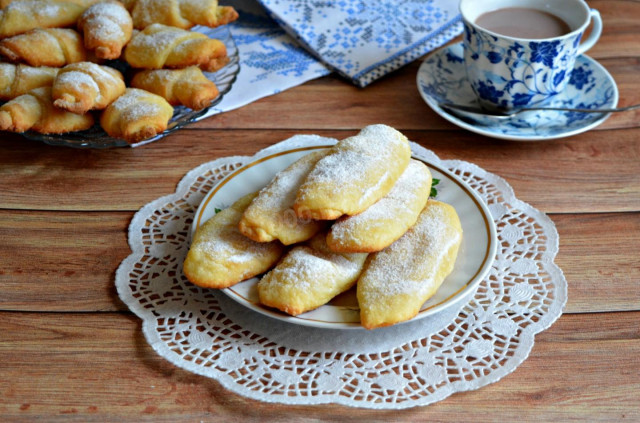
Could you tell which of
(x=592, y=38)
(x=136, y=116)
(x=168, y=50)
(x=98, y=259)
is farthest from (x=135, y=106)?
(x=592, y=38)

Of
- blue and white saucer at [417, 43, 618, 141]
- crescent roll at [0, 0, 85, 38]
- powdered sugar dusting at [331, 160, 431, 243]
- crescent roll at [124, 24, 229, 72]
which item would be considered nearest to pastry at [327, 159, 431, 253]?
powdered sugar dusting at [331, 160, 431, 243]

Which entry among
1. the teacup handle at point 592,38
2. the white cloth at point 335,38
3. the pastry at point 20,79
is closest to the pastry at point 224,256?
the pastry at point 20,79

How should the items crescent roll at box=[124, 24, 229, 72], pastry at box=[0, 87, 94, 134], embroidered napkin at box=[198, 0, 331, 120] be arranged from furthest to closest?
embroidered napkin at box=[198, 0, 331, 120] → crescent roll at box=[124, 24, 229, 72] → pastry at box=[0, 87, 94, 134]

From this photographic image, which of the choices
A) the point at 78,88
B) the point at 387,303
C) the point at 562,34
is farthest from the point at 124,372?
the point at 562,34

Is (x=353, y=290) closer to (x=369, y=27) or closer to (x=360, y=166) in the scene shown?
(x=360, y=166)

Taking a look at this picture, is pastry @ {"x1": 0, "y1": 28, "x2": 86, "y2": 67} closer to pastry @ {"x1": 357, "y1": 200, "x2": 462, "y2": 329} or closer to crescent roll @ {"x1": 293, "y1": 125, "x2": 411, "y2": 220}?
crescent roll @ {"x1": 293, "y1": 125, "x2": 411, "y2": 220}

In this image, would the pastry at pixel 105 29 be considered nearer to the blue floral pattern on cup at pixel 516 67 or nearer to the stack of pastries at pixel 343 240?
the stack of pastries at pixel 343 240
